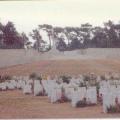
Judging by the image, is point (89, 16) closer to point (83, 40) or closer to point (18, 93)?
point (83, 40)

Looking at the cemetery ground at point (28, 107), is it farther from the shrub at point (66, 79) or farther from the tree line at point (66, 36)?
the tree line at point (66, 36)

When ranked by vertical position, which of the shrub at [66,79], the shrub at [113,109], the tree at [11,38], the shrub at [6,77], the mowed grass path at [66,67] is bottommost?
the shrub at [113,109]

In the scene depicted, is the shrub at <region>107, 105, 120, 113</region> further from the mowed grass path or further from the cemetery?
the mowed grass path

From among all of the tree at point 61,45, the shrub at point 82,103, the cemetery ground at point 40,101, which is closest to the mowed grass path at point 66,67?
the cemetery ground at point 40,101

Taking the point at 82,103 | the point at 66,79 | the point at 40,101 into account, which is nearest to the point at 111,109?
the point at 82,103

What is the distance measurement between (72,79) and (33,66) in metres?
0.32

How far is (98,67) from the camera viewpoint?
6121mm

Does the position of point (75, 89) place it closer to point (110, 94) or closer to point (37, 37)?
point (110, 94)

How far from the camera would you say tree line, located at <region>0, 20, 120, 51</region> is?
612 cm

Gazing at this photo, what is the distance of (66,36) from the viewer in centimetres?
613

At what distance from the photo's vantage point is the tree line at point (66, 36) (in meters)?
6.12

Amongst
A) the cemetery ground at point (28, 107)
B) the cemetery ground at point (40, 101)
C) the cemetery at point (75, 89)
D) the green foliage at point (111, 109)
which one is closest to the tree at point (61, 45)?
the cemetery ground at point (40, 101)

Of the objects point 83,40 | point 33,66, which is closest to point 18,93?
point 33,66

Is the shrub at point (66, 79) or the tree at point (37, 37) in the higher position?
the tree at point (37, 37)
